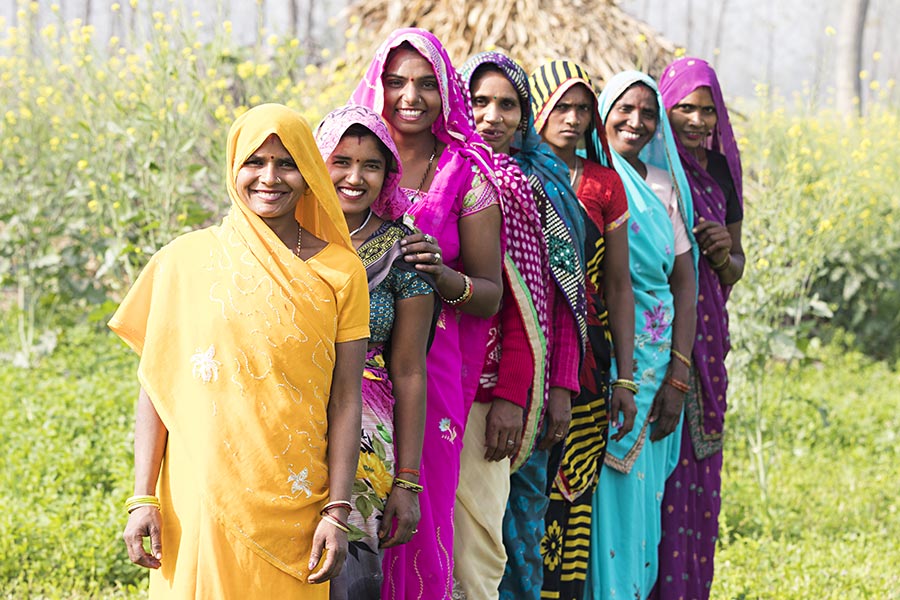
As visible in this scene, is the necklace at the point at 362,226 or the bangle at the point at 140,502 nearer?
the bangle at the point at 140,502

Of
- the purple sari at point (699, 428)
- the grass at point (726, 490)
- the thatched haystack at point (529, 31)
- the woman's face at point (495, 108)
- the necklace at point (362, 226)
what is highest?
the thatched haystack at point (529, 31)

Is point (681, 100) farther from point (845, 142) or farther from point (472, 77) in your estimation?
point (845, 142)

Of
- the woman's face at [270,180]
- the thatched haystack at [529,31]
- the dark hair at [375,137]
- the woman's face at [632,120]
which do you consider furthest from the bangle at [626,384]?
the thatched haystack at [529,31]

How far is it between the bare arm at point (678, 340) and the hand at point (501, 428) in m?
0.85

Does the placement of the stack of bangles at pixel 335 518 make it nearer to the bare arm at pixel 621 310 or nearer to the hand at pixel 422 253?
the hand at pixel 422 253

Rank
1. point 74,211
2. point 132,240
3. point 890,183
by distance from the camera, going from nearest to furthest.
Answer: point 132,240 → point 74,211 → point 890,183

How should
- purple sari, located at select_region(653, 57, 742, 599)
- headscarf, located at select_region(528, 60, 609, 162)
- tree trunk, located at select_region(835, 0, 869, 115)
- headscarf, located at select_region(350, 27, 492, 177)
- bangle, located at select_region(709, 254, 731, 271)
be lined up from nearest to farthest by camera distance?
headscarf, located at select_region(350, 27, 492, 177)
headscarf, located at select_region(528, 60, 609, 162)
purple sari, located at select_region(653, 57, 742, 599)
bangle, located at select_region(709, 254, 731, 271)
tree trunk, located at select_region(835, 0, 869, 115)

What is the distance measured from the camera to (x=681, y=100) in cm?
Result: 393

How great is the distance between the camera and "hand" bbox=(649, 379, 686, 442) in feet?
12.1

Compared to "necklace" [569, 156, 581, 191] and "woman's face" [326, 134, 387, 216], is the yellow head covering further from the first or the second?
"necklace" [569, 156, 581, 191]

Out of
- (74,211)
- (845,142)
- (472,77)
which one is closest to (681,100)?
(472,77)

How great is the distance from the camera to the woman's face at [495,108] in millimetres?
3105

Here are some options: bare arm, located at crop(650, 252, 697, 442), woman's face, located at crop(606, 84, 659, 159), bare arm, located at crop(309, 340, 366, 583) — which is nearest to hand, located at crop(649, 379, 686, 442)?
bare arm, located at crop(650, 252, 697, 442)

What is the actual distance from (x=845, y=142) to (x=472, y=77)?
4.95m
